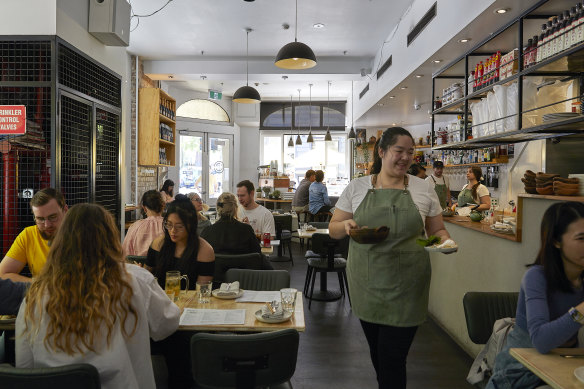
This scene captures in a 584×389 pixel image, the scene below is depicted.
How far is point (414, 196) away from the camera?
2293mm

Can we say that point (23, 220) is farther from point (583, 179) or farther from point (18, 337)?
point (583, 179)

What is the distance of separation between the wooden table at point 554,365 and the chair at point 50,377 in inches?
61.8

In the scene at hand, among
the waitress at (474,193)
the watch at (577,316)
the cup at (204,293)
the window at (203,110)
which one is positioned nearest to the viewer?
the watch at (577,316)

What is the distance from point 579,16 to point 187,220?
2898 millimetres

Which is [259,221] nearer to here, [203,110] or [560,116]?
[560,116]

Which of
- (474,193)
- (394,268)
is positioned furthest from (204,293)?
(474,193)

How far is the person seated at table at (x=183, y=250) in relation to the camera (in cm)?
305

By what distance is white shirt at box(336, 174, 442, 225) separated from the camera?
2303 mm

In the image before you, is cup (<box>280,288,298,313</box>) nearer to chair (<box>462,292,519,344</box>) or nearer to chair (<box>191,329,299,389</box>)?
chair (<box>191,329,299,389</box>)

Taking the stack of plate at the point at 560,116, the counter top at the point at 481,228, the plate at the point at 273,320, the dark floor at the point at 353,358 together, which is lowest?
the dark floor at the point at 353,358

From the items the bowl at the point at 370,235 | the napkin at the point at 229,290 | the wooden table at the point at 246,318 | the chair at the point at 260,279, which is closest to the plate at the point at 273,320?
the wooden table at the point at 246,318

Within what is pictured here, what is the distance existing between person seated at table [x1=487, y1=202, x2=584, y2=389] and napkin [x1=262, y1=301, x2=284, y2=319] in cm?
102

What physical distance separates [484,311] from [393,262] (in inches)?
24.7

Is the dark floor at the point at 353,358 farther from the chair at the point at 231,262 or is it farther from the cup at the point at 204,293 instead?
the cup at the point at 204,293
